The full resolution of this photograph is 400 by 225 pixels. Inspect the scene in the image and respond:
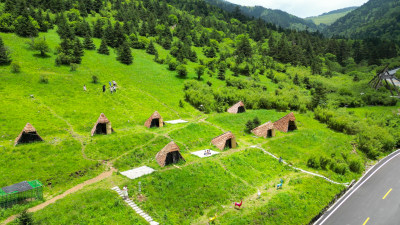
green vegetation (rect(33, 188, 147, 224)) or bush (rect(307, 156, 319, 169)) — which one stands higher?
green vegetation (rect(33, 188, 147, 224))

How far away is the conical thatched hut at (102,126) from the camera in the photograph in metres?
37.2

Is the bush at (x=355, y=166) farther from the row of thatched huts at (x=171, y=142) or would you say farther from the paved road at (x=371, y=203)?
the row of thatched huts at (x=171, y=142)

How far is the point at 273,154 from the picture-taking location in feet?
131

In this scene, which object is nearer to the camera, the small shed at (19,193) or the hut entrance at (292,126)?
the small shed at (19,193)

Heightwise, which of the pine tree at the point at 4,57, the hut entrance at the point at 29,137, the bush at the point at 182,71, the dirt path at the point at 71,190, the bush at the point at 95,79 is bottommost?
the dirt path at the point at 71,190

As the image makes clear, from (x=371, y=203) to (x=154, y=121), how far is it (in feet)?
118

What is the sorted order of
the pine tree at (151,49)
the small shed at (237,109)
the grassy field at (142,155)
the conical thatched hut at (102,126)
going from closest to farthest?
the grassy field at (142,155), the conical thatched hut at (102,126), the small shed at (237,109), the pine tree at (151,49)

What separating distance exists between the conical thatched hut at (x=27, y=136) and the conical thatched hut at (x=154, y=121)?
690 inches

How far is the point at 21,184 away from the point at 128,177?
34.3 feet

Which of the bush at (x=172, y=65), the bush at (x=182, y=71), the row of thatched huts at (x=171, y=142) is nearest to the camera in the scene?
the row of thatched huts at (x=171, y=142)

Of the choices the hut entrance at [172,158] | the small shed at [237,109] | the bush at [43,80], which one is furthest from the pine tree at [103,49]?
the hut entrance at [172,158]

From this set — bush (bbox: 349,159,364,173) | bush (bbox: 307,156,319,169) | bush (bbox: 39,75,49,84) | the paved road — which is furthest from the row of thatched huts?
bush (bbox: 39,75,49,84)

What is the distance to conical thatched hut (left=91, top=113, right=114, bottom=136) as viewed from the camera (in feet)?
122

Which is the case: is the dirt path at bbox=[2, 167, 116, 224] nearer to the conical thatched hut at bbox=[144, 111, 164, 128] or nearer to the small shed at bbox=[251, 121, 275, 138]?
the conical thatched hut at bbox=[144, 111, 164, 128]
